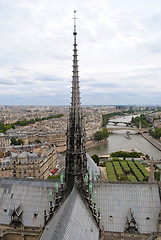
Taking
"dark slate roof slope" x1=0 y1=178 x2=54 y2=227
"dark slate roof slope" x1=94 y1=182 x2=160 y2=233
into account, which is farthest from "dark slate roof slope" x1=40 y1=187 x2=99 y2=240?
"dark slate roof slope" x1=0 y1=178 x2=54 y2=227

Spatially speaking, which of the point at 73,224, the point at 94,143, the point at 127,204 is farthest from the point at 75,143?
the point at 94,143

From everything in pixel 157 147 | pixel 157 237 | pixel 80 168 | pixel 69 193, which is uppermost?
pixel 80 168

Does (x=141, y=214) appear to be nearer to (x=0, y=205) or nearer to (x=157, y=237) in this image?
(x=157, y=237)

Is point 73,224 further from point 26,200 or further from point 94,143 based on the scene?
point 94,143

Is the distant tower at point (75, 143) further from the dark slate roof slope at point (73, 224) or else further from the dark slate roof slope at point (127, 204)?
the dark slate roof slope at point (127, 204)

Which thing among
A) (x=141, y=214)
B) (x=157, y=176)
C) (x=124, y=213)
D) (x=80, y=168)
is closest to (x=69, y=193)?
(x=80, y=168)

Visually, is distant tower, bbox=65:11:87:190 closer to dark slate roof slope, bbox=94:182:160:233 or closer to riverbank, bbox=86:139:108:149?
dark slate roof slope, bbox=94:182:160:233

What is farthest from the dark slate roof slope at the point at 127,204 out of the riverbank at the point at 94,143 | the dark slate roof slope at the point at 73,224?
the riverbank at the point at 94,143
